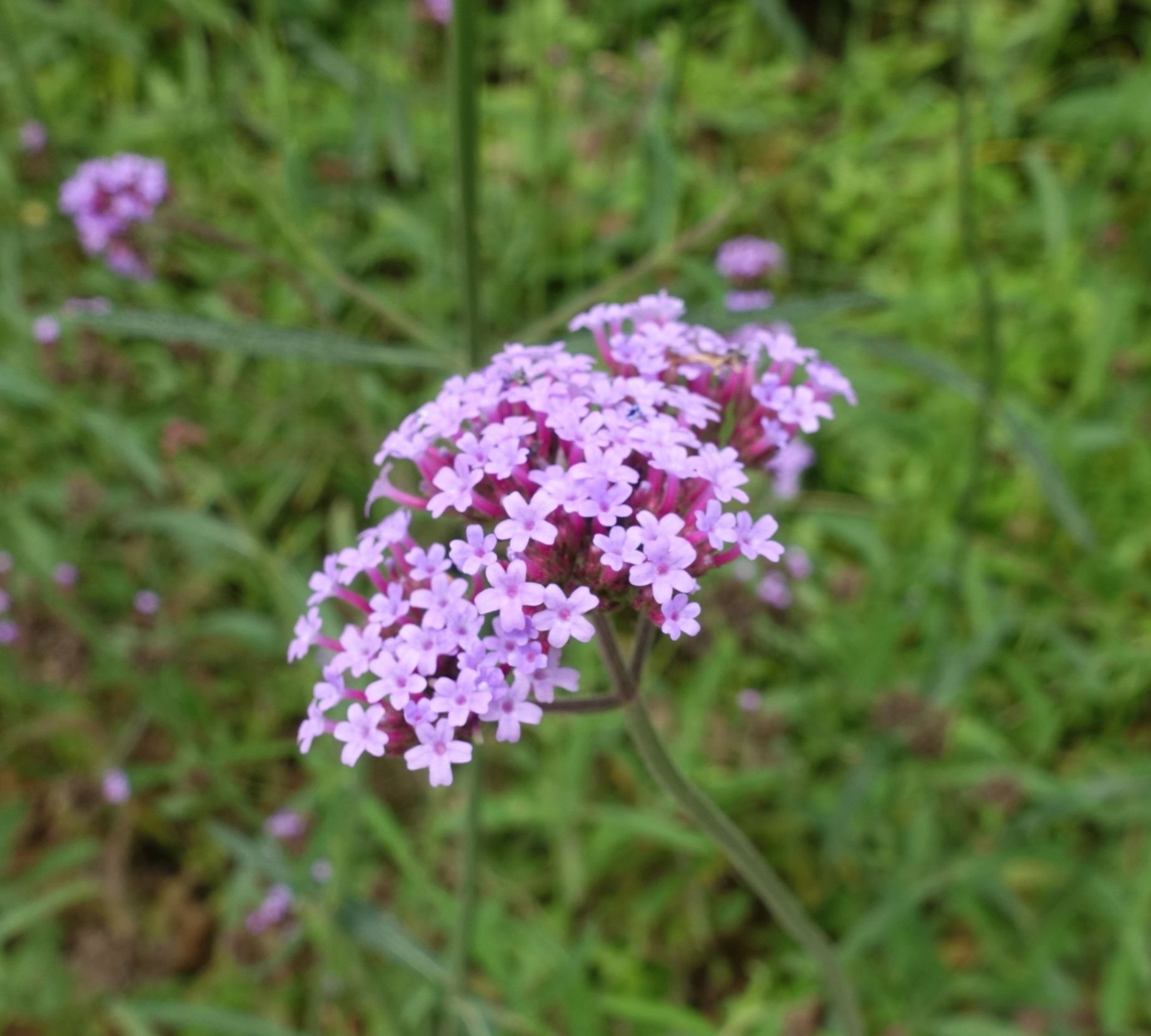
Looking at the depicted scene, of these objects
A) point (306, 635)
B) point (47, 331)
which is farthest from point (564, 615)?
point (47, 331)

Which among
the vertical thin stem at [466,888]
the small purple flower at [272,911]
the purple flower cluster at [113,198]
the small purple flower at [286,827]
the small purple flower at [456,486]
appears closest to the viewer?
the small purple flower at [456,486]

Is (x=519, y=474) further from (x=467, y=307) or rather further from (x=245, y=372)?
(x=245, y=372)

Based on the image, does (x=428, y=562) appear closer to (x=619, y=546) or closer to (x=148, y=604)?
(x=619, y=546)

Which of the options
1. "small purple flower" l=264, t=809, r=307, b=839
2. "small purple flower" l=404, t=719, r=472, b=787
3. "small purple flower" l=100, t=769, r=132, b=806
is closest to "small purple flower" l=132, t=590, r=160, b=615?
"small purple flower" l=100, t=769, r=132, b=806

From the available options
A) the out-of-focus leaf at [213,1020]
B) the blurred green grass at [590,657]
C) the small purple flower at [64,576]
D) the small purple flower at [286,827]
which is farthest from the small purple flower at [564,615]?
the small purple flower at [64,576]

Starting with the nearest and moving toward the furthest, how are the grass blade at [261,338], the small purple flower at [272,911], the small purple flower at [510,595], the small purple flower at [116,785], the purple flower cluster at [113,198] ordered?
the small purple flower at [510,595]
the grass blade at [261,338]
the purple flower cluster at [113,198]
the small purple flower at [272,911]
the small purple flower at [116,785]

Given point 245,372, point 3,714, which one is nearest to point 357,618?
point 3,714

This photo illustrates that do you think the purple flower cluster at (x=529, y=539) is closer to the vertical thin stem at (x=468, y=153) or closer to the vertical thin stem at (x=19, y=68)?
the vertical thin stem at (x=468, y=153)

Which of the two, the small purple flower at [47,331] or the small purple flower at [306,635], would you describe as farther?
the small purple flower at [47,331]
